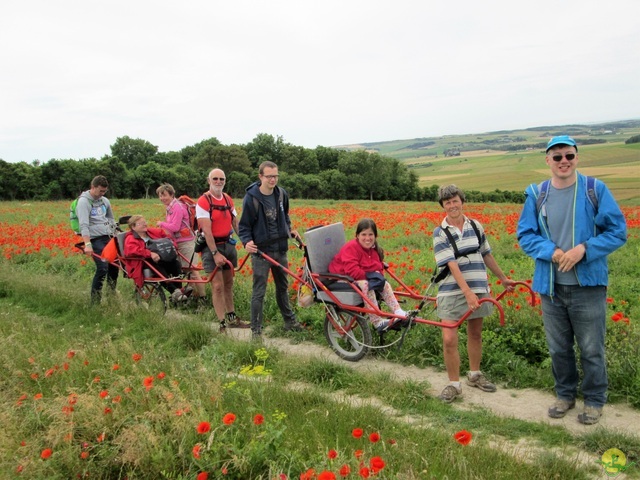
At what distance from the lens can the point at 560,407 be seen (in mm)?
4562

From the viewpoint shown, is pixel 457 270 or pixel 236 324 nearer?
pixel 457 270

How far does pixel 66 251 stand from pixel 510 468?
43.2 feet

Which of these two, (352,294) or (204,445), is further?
(352,294)

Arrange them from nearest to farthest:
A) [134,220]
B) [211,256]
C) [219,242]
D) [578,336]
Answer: [578,336], [219,242], [211,256], [134,220]

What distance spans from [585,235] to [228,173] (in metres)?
62.7

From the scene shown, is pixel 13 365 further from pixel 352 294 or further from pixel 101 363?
pixel 352 294

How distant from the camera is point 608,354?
5055 mm

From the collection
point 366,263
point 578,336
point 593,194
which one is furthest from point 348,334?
point 593,194

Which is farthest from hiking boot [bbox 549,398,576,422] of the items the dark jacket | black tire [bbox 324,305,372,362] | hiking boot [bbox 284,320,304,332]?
the dark jacket

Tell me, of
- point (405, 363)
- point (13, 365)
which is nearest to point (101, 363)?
point (13, 365)

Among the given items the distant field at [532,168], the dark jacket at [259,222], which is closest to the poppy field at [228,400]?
the dark jacket at [259,222]

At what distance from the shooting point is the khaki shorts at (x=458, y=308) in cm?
509

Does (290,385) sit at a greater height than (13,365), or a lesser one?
lesser

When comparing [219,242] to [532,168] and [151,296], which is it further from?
[532,168]
